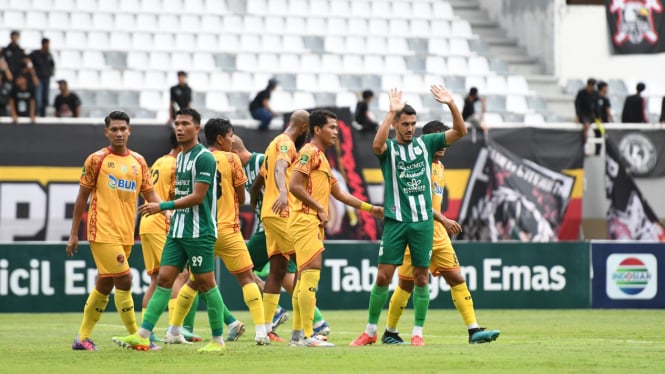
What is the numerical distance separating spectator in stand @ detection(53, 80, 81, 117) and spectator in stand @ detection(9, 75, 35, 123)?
2.22 ft

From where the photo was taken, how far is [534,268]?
23031mm

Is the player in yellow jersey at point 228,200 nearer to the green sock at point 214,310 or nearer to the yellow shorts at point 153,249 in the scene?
the green sock at point 214,310

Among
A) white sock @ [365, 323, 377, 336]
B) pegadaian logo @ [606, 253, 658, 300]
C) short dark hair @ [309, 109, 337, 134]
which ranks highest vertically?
short dark hair @ [309, 109, 337, 134]

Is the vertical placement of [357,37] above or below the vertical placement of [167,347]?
above

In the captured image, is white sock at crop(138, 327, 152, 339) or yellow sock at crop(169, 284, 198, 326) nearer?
white sock at crop(138, 327, 152, 339)

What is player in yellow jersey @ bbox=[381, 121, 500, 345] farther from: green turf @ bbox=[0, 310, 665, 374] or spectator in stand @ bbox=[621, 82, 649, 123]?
spectator in stand @ bbox=[621, 82, 649, 123]

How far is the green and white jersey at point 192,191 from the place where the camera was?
38.4 feet

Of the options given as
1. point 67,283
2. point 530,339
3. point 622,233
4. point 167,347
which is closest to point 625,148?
point 622,233

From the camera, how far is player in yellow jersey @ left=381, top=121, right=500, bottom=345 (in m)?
13.2

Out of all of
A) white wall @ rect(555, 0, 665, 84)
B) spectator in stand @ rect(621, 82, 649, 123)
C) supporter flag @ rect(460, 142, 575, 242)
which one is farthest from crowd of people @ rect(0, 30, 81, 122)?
white wall @ rect(555, 0, 665, 84)

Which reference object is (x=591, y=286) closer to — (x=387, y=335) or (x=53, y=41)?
(x=387, y=335)

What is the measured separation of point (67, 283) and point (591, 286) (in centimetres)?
881

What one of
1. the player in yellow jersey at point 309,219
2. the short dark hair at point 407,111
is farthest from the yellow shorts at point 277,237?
the short dark hair at point 407,111

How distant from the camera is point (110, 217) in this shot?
12.5 meters
